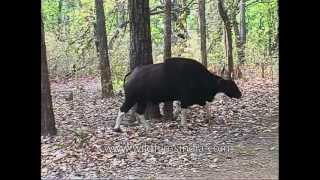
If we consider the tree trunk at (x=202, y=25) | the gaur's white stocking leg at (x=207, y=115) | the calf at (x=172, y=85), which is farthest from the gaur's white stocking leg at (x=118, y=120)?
the tree trunk at (x=202, y=25)

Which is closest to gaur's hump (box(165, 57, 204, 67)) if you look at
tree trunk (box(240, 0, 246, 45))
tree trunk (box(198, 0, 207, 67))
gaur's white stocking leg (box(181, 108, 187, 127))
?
tree trunk (box(198, 0, 207, 67))

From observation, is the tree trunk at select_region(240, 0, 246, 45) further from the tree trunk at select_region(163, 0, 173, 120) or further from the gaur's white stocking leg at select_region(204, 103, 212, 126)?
the gaur's white stocking leg at select_region(204, 103, 212, 126)

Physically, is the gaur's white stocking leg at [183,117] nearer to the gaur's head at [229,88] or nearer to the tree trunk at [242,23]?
the gaur's head at [229,88]

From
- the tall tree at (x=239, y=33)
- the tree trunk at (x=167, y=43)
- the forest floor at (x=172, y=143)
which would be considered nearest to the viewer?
the forest floor at (x=172, y=143)

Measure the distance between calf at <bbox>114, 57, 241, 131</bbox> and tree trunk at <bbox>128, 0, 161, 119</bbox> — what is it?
0.76 ft

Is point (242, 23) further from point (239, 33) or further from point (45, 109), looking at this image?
point (45, 109)

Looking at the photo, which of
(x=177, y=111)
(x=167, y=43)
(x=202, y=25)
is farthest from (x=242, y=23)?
(x=177, y=111)

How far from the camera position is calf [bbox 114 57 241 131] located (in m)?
7.58

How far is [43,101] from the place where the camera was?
7.46 m

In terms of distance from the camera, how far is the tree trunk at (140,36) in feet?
25.7
